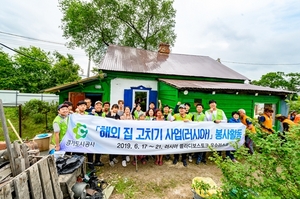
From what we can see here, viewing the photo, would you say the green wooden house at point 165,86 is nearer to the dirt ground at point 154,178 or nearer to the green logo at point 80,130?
the dirt ground at point 154,178

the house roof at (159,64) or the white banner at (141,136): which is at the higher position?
the house roof at (159,64)

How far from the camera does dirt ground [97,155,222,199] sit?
323 centimetres

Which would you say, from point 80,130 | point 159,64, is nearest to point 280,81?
point 159,64

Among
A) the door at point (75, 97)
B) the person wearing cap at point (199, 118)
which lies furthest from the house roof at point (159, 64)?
the person wearing cap at point (199, 118)

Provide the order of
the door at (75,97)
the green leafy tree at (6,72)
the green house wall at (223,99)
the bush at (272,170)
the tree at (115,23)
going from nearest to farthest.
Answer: the bush at (272,170), the green house wall at (223,99), the door at (75,97), the tree at (115,23), the green leafy tree at (6,72)

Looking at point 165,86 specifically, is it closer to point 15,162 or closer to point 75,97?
point 75,97

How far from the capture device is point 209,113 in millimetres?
4996

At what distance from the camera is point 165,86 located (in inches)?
337

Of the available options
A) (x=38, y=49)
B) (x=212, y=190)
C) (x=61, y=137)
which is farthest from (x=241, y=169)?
(x=38, y=49)

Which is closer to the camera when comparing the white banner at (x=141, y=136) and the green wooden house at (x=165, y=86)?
the white banner at (x=141, y=136)

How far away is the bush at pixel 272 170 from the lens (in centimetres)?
145

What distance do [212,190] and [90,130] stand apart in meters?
3.04

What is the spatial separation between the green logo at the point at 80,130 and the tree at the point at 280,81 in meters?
35.6

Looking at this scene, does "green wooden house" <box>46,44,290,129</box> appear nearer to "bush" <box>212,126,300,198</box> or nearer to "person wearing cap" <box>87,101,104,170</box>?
"person wearing cap" <box>87,101,104,170</box>
